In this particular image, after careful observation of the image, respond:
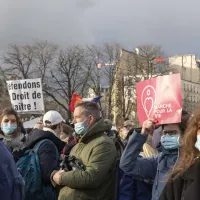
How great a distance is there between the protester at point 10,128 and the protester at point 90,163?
148 cm

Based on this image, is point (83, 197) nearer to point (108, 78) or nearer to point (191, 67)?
point (108, 78)

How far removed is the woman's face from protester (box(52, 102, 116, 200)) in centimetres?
148

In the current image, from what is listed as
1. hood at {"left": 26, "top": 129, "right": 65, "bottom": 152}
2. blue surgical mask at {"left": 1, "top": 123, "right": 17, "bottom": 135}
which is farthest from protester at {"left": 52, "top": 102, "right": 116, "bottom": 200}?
blue surgical mask at {"left": 1, "top": 123, "right": 17, "bottom": 135}

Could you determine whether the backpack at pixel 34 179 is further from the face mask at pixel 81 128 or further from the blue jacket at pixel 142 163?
the blue jacket at pixel 142 163

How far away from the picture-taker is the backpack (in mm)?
4387

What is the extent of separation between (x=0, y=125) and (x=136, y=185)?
7.49 feet

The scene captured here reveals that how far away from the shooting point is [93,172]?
3.84 metres

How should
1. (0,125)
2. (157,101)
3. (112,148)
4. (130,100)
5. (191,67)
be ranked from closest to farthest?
1. (157,101)
2. (112,148)
3. (0,125)
4. (130,100)
5. (191,67)

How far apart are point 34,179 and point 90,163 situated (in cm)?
80

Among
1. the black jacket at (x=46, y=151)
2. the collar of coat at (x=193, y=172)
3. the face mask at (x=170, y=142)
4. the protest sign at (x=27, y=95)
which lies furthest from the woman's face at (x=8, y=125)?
the collar of coat at (x=193, y=172)

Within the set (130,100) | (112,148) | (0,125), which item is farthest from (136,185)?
(130,100)

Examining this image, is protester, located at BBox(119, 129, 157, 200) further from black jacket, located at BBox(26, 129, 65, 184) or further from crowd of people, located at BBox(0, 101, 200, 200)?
black jacket, located at BBox(26, 129, 65, 184)

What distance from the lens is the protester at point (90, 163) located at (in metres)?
3.86

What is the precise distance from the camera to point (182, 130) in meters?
3.84
